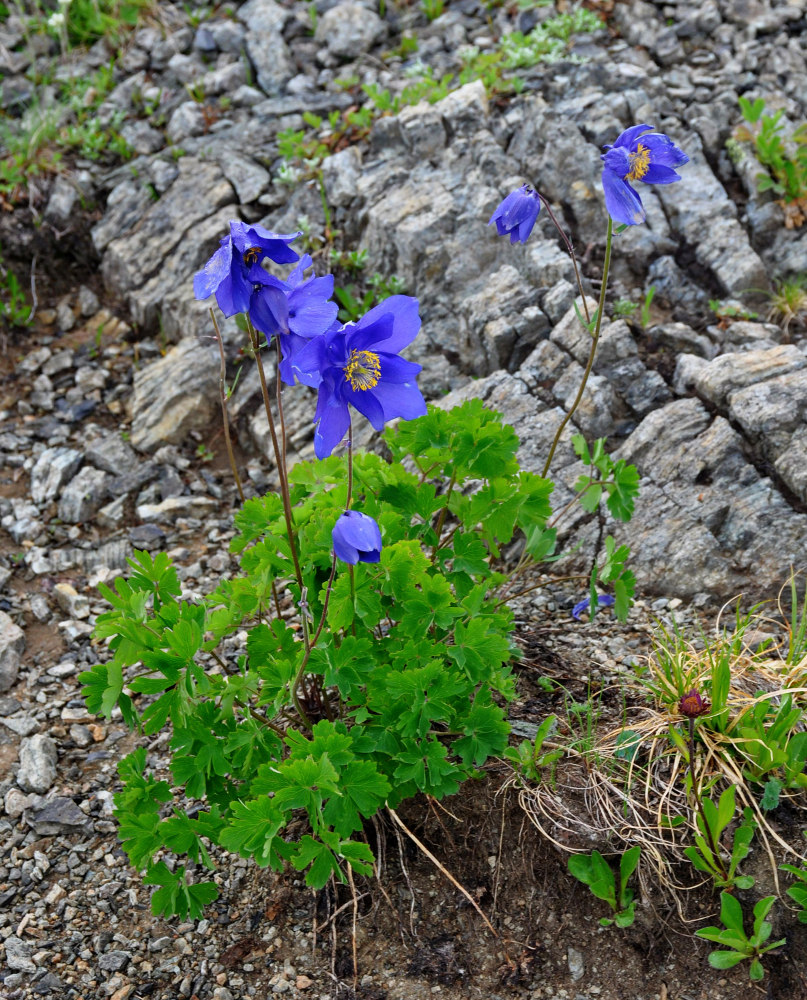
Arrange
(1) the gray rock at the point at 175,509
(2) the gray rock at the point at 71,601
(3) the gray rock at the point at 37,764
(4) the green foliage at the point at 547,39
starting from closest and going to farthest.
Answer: (3) the gray rock at the point at 37,764, (2) the gray rock at the point at 71,601, (1) the gray rock at the point at 175,509, (4) the green foliage at the point at 547,39

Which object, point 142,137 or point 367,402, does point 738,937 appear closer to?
point 367,402

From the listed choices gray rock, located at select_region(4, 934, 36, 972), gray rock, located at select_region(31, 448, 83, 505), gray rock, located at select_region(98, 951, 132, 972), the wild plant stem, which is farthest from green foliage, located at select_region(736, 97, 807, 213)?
gray rock, located at select_region(4, 934, 36, 972)

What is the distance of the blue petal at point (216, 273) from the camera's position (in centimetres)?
181

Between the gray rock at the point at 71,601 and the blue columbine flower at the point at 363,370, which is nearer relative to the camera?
the blue columbine flower at the point at 363,370

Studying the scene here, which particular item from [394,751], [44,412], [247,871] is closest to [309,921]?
[247,871]

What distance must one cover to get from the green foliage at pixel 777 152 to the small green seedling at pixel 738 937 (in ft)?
10.7

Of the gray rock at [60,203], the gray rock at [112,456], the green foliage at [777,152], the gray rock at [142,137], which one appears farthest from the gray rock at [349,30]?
the gray rock at [112,456]

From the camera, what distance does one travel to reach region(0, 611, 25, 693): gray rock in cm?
333

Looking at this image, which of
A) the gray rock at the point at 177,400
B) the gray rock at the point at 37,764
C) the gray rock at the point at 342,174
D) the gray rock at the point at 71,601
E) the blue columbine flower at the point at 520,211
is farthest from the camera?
the gray rock at the point at 342,174

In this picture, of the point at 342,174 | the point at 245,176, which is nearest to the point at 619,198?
the point at 342,174

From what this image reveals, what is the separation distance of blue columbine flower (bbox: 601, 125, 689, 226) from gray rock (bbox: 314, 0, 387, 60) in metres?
3.87

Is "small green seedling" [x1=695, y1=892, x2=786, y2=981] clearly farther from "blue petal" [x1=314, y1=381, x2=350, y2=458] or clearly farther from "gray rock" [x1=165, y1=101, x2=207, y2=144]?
"gray rock" [x1=165, y1=101, x2=207, y2=144]

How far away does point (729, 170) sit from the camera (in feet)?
14.8

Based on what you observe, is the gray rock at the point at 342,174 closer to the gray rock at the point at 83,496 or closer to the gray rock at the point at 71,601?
the gray rock at the point at 83,496
